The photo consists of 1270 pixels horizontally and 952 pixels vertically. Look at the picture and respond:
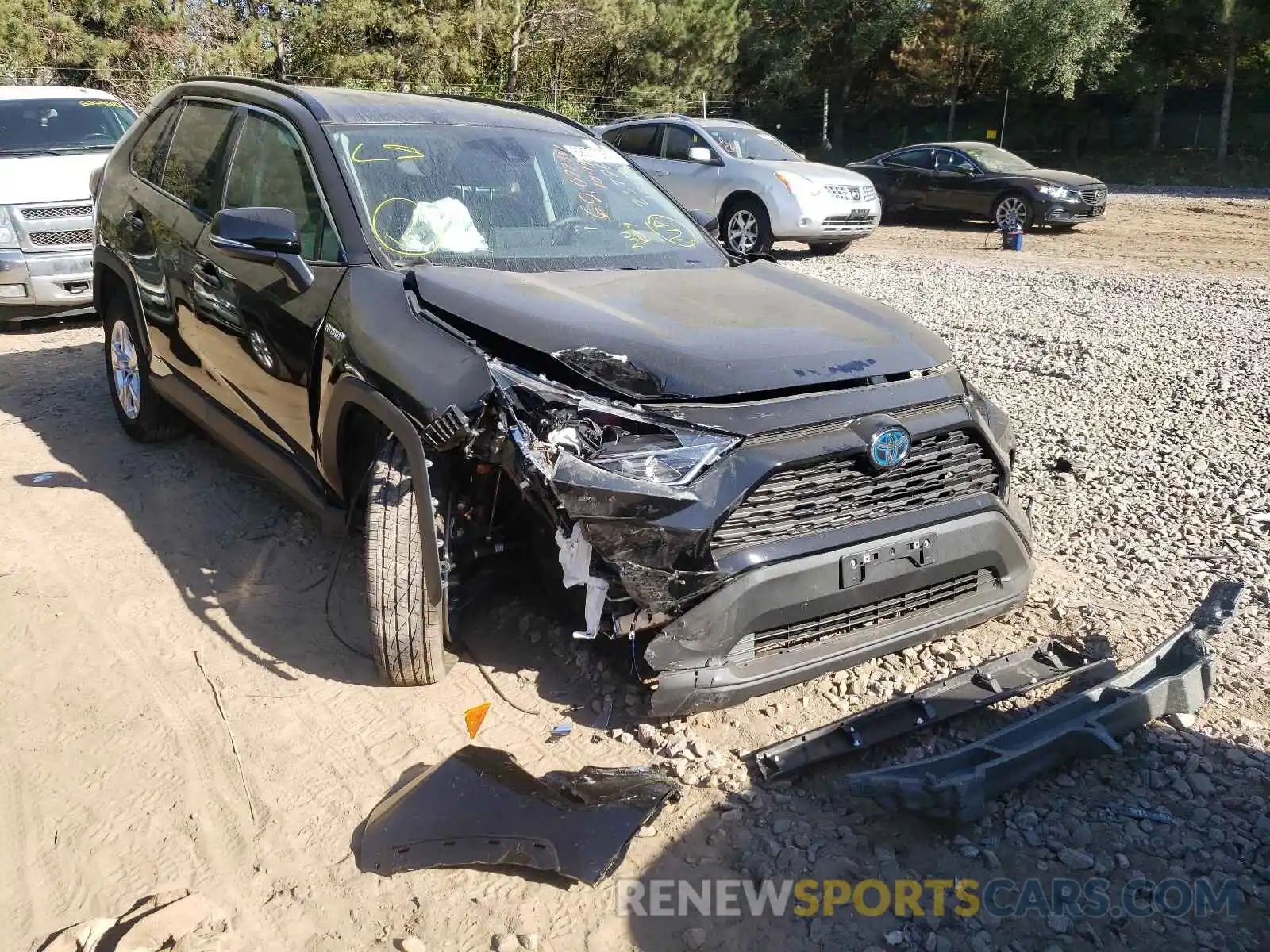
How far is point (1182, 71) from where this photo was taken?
31.4m

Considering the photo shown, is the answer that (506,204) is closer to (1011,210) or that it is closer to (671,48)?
(1011,210)

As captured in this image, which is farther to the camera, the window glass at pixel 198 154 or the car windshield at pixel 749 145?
the car windshield at pixel 749 145

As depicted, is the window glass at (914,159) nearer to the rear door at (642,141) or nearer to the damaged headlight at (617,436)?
the rear door at (642,141)

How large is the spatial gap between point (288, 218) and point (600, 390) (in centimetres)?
153

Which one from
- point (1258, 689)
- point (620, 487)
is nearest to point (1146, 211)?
point (1258, 689)

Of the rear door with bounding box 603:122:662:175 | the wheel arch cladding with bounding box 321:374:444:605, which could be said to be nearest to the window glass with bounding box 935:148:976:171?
the rear door with bounding box 603:122:662:175

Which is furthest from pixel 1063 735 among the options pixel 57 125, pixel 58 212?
pixel 57 125

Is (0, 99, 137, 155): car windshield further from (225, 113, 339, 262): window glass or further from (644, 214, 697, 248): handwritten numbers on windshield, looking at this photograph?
(644, 214, 697, 248): handwritten numbers on windshield

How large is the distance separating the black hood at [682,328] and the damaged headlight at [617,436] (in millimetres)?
88

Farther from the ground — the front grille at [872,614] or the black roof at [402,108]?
the black roof at [402,108]

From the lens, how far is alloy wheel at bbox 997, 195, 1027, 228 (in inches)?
650

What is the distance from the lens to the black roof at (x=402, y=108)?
13.8ft

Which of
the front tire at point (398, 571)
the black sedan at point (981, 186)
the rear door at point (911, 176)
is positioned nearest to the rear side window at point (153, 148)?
the front tire at point (398, 571)

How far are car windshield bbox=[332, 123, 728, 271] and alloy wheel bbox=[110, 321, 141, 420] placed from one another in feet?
7.71
